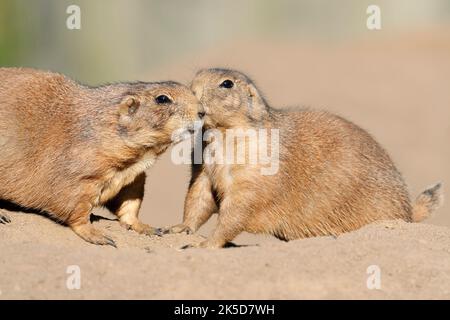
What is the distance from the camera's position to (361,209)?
841 cm

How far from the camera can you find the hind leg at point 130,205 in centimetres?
830

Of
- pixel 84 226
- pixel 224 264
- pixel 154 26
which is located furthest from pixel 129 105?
pixel 154 26

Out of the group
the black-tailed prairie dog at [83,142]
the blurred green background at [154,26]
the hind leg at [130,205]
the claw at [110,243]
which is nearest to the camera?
the claw at [110,243]

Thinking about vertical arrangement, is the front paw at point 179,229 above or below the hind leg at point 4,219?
below

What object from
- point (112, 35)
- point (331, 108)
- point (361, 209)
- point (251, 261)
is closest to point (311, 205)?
point (361, 209)

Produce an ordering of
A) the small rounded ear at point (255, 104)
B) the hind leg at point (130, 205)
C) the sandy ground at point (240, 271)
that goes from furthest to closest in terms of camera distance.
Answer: the small rounded ear at point (255, 104)
the hind leg at point (130, 205)
the sandy ground at point (240, 271)

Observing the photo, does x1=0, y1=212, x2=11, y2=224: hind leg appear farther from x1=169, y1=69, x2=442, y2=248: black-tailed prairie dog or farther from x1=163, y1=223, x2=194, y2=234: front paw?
x1=169, y1=69, x2=442, y2=248: black-tailed prairie dog

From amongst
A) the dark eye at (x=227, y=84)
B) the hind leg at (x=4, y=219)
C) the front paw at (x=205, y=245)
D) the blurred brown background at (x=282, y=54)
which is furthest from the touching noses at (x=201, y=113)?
the blurred brown background at (x=282, y=54)

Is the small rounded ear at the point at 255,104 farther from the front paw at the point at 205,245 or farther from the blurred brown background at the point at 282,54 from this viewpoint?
the blurred brown background at the point at 282,54

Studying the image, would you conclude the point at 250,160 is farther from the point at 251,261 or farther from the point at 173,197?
the point at 173,197

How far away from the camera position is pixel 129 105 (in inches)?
309

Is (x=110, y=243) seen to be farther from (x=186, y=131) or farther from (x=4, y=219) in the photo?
(x=186, y=131)

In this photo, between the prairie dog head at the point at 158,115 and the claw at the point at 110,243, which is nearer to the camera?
the claw at the point at 110,243

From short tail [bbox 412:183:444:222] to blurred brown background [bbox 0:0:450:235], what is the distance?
478 cm
